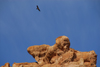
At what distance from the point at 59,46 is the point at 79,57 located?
4.41m

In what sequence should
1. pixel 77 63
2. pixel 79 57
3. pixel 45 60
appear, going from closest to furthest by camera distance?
pixel 77 63 → pixel 79 57 → pixel 45 60

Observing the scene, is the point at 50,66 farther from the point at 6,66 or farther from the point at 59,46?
the point at 6,66

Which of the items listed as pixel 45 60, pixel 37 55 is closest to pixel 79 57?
pixel 45 60

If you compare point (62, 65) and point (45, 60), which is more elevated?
point (45, 60)

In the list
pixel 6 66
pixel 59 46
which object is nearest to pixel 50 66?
pixel 59 46

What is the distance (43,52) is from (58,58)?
4844 mm

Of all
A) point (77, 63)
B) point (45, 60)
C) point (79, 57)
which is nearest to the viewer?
point (77, 63)

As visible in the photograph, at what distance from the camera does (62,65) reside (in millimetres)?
29641

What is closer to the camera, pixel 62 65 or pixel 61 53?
pixel 62 65

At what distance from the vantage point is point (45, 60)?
111 ft

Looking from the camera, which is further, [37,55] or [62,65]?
[37,55]

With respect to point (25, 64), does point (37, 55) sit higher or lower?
higher

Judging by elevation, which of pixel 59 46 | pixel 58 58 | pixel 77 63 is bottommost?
pixel 77 63

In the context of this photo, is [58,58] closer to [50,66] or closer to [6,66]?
[50,66]
